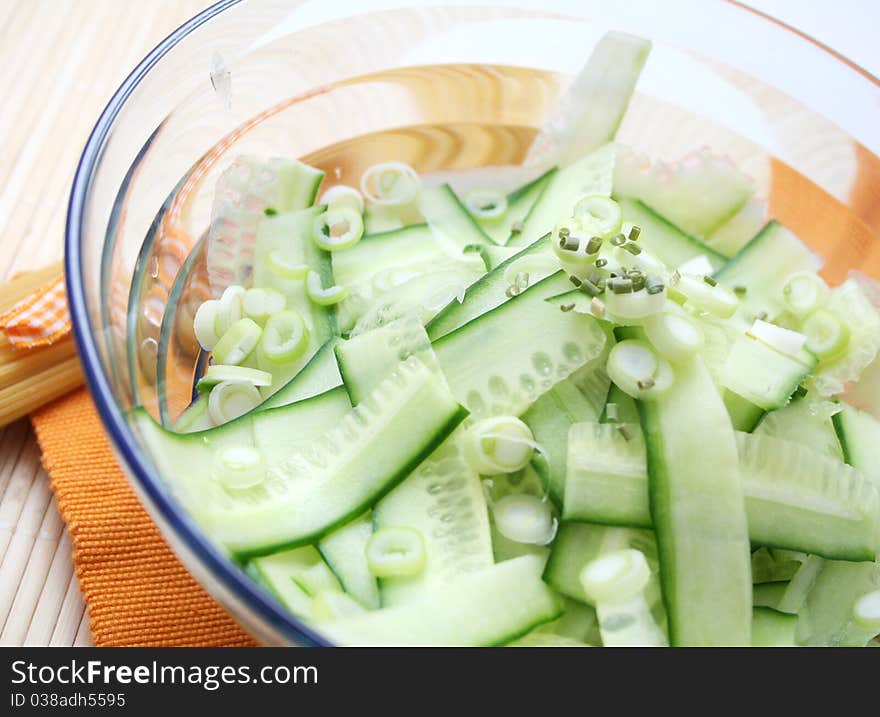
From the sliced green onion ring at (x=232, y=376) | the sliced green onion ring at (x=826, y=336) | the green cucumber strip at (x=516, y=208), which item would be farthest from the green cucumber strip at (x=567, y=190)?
the sliced green onion ring at (x=232, y=376)

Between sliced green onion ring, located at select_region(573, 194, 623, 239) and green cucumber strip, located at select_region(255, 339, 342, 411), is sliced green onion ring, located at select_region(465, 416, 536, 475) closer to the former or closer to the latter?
green cucumber strip, located at select_region(255, 339, 342, 411)

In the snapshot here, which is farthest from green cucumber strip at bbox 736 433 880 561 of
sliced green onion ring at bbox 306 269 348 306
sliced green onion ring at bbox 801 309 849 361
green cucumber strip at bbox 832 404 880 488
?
sliced green onion ring at bbox 306 269 348 306

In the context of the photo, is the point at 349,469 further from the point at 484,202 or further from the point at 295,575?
the point at 484,202

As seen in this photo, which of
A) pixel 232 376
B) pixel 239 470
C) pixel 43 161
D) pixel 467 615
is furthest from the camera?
pixel 43 161

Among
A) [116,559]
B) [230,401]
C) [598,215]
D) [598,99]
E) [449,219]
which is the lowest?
[116,559]

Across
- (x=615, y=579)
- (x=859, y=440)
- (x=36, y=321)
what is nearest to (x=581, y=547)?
(x=615, y=579)

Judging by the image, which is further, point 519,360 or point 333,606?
point 519,360
